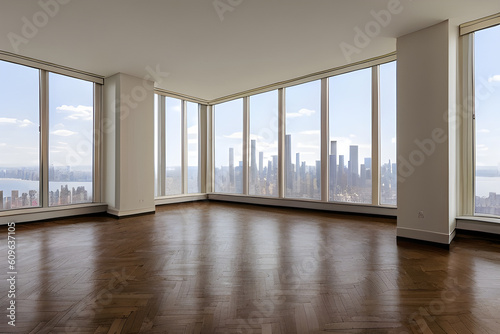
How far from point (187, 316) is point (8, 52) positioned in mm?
5771

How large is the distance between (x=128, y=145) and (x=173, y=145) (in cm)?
192

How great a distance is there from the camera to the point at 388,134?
5500 mm

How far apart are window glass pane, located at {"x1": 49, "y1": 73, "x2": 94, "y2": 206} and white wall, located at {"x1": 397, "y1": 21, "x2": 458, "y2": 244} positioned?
20.8 ft

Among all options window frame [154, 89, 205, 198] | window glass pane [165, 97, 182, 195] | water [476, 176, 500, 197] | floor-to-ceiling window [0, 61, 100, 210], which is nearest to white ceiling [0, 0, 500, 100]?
floor-to-ceiling window [0, 61, 100, 210]

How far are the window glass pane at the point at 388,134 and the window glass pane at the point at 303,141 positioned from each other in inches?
56.3

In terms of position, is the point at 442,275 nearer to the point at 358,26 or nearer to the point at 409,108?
the point at 409,108

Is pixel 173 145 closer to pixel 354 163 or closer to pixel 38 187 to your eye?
pixel 38 187

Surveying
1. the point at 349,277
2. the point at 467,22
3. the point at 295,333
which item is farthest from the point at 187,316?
the point at 467,22

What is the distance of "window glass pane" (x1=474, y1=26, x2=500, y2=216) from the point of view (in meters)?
3.98

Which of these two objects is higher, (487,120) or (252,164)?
(487,120)

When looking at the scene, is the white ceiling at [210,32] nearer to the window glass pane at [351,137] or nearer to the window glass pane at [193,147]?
the window glass pane at [351,137]

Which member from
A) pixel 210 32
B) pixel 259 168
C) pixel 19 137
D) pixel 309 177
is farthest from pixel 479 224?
pixel 19 137

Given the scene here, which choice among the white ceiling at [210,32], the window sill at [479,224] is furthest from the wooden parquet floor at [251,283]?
the white ceiling at [210,32]

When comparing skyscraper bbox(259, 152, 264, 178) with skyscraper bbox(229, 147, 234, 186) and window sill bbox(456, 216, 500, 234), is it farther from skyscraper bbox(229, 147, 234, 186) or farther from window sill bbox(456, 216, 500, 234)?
window sill bbox(456, 216, 500, 234)
